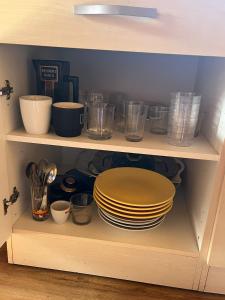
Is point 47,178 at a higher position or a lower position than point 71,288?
higher

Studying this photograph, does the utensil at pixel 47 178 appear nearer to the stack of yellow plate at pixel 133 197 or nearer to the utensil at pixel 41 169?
the utensil at pixel 41 169

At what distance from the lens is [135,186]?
0.81 meters

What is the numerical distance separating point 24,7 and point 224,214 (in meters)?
0.59

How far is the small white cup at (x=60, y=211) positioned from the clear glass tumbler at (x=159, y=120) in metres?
0.32

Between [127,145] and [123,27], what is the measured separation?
9.8 inches

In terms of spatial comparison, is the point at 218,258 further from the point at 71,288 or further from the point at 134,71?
the point at 134,71

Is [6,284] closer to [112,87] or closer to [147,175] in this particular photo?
[147,175]

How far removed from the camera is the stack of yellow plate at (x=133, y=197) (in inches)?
27.0

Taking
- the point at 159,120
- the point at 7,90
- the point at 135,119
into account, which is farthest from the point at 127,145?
the point at 7,90

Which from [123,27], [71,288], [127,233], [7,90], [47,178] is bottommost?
[71,288]

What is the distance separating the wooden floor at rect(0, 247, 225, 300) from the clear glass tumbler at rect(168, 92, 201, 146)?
1.23 feet

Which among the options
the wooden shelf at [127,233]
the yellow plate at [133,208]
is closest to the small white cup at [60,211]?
the wooden shelf at [127,233]

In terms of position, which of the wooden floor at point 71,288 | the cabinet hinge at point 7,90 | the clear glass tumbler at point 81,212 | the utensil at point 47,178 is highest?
the cabinet hinge at point 7,90

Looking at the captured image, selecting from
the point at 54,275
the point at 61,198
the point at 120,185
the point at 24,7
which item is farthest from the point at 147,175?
the point at 24,7
